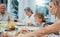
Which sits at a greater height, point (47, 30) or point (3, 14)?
point (3, 14)

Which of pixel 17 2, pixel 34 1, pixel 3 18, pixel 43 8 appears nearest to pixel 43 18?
pixel 43 8

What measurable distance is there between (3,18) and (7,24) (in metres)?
0.09

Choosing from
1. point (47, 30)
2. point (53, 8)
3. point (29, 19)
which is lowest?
point (47, 30)

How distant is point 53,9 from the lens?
1500 millimetres

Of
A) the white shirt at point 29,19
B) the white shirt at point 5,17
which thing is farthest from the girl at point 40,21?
the white shirt at point 5,17

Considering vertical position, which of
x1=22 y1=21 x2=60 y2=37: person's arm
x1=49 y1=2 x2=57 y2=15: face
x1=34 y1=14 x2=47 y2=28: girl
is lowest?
x1=22 y1=21 x2=60 y2=37: person's arm

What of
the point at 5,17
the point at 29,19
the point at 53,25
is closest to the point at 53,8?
the point at 53,25

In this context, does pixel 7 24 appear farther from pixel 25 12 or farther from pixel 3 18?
pixel 25 12

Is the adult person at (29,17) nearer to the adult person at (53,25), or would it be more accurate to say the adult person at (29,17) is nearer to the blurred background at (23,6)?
the blurred background at (23,6)

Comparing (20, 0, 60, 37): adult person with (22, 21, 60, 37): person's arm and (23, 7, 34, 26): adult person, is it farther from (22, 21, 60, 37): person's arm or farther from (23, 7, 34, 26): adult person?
(23, 7, 34, 26): adult person

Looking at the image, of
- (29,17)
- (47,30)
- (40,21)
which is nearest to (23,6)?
(29,17)

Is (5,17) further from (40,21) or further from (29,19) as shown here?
(40,21)

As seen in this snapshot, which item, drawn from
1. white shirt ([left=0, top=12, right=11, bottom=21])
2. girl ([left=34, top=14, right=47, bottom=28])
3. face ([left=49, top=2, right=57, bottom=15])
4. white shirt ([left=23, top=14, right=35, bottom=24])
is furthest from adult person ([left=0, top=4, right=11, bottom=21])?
face ([left=49, top=2, right=57, bottom=15])

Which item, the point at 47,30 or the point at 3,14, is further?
the point at 3,14
